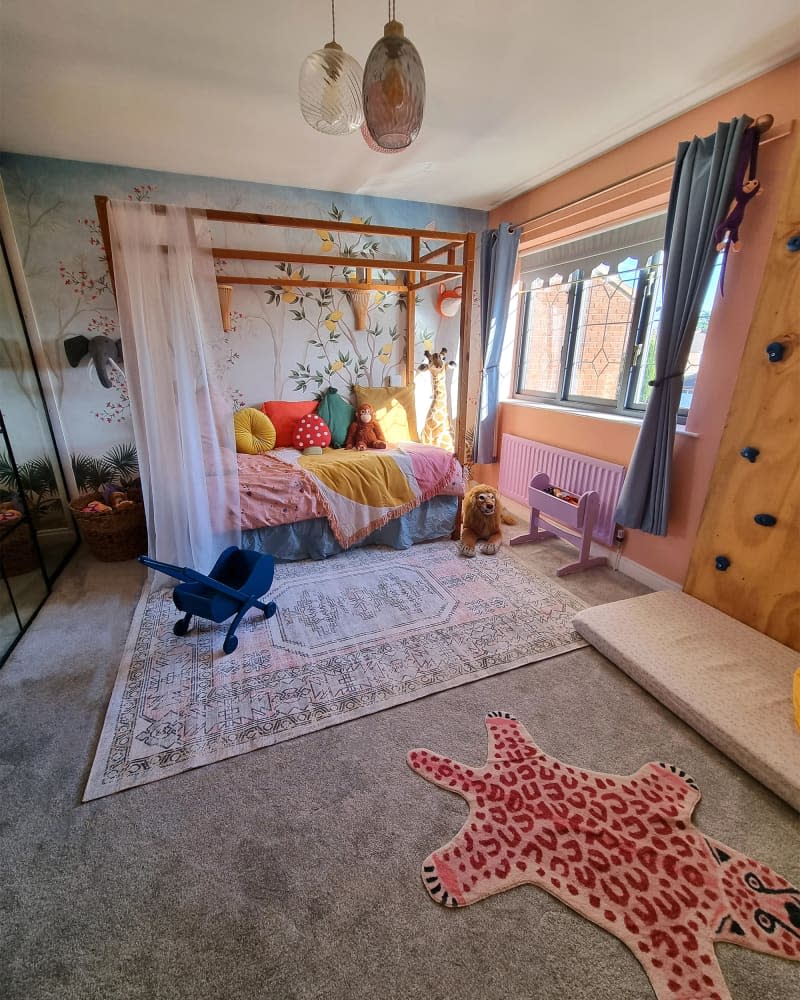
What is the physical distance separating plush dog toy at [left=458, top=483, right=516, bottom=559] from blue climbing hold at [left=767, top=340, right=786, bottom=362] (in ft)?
5.13

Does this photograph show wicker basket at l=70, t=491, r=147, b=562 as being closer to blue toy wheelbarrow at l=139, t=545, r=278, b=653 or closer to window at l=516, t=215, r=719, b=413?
blue toy wheelbarrow at l=139, t=545, r=278, b=653

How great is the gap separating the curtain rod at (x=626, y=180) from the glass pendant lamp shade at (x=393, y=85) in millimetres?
1620

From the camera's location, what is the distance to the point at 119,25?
1.60 metres

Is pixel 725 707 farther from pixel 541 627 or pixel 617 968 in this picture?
pixel 617 968

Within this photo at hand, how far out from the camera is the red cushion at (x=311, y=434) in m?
3.39

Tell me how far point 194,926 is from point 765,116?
133 inches

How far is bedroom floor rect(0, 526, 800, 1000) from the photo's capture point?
1006mm

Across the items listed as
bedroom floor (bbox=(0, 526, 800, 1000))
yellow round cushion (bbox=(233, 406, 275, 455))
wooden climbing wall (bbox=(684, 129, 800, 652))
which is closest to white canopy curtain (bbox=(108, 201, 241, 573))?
yellow round cushion (bbox=(233, 406, 275, 455))

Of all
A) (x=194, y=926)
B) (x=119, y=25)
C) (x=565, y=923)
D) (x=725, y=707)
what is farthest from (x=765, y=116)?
(x=194, y=926)

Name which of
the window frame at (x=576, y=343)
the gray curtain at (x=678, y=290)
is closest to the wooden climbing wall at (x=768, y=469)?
the gray curtain at (x=678, y=290)

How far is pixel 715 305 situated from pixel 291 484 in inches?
96.3

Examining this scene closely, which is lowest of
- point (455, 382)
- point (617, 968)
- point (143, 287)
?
point (617, 968)

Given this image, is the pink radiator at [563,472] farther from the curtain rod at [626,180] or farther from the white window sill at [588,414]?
the curtain rod at [626,180]

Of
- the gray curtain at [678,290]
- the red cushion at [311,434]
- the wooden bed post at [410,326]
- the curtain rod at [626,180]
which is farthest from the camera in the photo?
the wooden bed post at [410,326]
